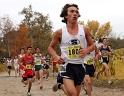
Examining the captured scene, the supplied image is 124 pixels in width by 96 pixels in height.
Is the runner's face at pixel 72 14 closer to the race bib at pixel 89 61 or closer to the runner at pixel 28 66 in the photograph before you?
the race bib at pixel 89 61

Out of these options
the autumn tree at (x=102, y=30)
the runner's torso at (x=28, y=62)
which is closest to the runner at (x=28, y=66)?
the runner's torso at (x=28, y=62)

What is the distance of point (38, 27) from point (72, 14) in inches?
2163

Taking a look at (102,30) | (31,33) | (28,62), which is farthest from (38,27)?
(28,62)

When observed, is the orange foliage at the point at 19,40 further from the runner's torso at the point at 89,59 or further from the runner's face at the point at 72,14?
the runner's face at the point at 72,14

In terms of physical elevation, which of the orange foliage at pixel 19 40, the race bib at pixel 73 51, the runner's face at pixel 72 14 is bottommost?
the race bib at pixel 73 51

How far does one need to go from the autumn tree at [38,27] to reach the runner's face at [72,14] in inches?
2107

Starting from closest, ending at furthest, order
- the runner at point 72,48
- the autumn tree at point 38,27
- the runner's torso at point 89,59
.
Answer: the runner at point 72,48 → the runner's torso at point 89,59 → the autumn tree at point 38,27

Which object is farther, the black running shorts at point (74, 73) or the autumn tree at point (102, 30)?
the autumn tree at point (102, 30)

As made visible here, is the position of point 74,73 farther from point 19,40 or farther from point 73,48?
point 19,40

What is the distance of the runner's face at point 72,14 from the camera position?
554 cm

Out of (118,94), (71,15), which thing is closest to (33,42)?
(118,94)

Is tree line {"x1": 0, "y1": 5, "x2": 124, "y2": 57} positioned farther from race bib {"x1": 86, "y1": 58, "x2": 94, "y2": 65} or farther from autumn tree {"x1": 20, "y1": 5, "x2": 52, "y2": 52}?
race bib {"x1": 86, "y1": 58, "x2": 94, "y2": 65}

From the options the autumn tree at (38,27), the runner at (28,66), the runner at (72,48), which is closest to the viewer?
the runner at (72,48)

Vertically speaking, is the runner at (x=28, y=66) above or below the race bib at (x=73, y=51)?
below
